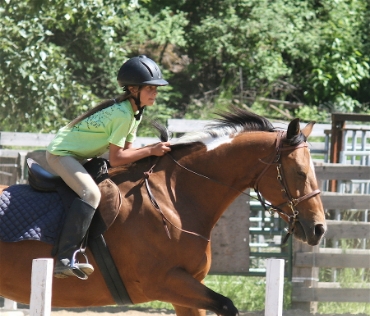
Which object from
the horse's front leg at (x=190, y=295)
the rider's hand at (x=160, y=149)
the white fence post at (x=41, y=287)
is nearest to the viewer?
the white fence post at (x=41, y=287)

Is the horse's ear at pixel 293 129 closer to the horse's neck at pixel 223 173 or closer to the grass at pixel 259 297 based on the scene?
the horse's neck at pixel 223 173

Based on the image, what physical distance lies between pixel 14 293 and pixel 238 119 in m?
2.05

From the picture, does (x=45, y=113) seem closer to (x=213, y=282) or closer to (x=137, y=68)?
(x=213, y=282)

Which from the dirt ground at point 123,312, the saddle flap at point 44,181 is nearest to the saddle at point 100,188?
the saddle flap at point 44,181

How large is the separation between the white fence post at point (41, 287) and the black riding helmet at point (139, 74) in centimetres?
167

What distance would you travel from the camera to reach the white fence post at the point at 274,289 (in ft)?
12.9

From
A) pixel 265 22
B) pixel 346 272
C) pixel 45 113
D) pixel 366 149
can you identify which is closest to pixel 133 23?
pixel 265 22

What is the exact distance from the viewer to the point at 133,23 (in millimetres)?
15906

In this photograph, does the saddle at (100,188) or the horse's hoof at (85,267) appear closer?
the horse's hoof at (85,267)

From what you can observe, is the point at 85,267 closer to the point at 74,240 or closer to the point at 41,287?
the point at 74,240

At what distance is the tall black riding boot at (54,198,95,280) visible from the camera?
460 centimetres

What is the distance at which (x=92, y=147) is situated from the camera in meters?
4.87

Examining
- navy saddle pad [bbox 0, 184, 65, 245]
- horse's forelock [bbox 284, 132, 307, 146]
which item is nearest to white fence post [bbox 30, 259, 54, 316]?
navy saddle pad [bbox 0, 184, 65, 245]

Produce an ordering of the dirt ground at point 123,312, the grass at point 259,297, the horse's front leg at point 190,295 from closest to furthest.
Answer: the horse's front leg at point 190,295, the dirt ground at point 123,312, the grass at point 259,297
